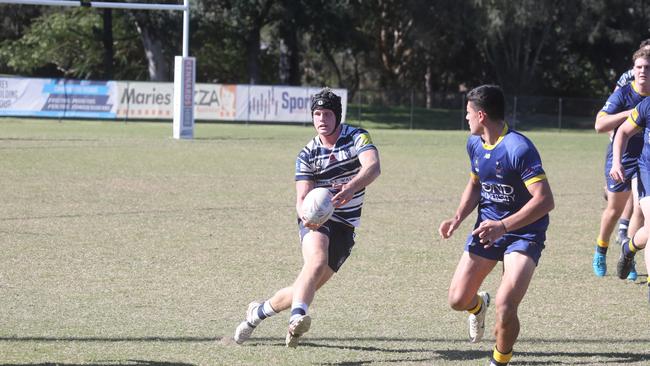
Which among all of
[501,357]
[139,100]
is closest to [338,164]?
[501,357]

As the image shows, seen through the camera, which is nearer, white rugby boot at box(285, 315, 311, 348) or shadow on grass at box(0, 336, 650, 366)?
white rugby boot at box(285, 315, 311, 348)

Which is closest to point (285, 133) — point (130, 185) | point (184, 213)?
point (130, 185)

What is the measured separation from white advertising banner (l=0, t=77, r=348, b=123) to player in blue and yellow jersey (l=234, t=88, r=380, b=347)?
3138cm

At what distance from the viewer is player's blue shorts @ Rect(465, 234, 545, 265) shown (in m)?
6.22

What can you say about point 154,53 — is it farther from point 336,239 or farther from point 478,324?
point 478,324

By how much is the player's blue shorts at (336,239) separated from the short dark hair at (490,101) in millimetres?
1346

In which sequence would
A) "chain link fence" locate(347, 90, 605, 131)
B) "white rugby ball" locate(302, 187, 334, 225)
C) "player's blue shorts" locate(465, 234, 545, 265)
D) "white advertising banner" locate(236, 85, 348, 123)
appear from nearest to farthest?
"player's blue shorts" locate(465, 234, 545, 265)
"white rugby ball" locate(302, 187, 334, 225)
"white advertising banner" locate(236, 85, 348, 123)
"chain link fence" locate(347, 90, 605, 131)

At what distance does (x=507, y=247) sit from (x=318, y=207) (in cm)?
124

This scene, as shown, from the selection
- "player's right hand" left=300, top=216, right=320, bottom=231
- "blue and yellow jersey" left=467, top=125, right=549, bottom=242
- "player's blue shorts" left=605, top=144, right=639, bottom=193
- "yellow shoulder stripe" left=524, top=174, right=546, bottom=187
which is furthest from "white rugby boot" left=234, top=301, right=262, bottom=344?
"player's blue shorts" left=605, top=144, right=639, bottom=193

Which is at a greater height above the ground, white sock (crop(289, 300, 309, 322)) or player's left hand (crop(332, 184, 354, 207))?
player's left hand (crop(332, 184, 354, 207))

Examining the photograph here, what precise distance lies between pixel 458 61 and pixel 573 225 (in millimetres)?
47565

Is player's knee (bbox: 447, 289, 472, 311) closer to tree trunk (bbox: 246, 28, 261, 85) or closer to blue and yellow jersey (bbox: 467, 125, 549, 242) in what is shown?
blue and yellow jersey (bbox: 467, 125, 549, 242)

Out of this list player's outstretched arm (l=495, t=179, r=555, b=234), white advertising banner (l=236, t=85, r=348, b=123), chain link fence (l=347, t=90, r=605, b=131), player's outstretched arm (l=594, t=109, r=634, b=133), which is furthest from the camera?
chain link fence (l=347, t=90, r=605, b=131)

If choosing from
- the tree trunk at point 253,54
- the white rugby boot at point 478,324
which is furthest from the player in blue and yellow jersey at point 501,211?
the tree trunk at point 253,54
